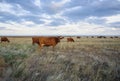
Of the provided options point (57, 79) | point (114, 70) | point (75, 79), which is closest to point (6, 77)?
point (57, 79)

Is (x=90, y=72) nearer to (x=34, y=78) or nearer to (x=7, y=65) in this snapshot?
(x=34, y=78)

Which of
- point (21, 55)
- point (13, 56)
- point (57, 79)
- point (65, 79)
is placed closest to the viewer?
point (57, 79)

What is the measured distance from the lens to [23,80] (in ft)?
20.3

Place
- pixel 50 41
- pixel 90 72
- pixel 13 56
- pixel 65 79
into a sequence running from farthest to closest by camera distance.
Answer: pixel 50 41 → pixel 13 56 → pixel 90 72 → pixel 65 79

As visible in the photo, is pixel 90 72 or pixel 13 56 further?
pixel 13 56

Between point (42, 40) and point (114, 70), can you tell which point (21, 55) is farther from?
point (42, 40)

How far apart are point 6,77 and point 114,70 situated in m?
3.95

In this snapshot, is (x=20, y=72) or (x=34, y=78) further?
(x=20, y=72)

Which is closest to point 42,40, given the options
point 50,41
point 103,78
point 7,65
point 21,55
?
point 50,41

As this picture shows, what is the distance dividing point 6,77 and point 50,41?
1385 centimetres

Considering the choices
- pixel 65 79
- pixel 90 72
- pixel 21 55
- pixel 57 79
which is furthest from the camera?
pixel 21 55

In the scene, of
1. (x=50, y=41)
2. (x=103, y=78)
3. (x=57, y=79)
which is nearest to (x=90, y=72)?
(x=103, y=78)

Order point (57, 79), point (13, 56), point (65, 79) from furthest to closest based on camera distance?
point (13, 56), point (65, 79), point (57, 79)

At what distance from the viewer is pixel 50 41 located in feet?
65.7
